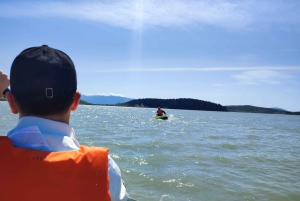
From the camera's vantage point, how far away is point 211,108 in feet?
628

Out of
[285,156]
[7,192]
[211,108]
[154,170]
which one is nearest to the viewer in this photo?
[7,192]

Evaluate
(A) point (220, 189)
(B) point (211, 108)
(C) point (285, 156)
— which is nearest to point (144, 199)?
(A) point (220, 189)

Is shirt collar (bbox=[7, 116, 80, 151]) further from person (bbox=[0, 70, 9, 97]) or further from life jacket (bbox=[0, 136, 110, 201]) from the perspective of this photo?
person (bbox=[0, 70, 9, 97])

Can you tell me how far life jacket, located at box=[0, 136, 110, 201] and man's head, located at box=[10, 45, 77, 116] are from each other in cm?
29

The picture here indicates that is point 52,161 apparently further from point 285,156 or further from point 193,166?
point 285,156

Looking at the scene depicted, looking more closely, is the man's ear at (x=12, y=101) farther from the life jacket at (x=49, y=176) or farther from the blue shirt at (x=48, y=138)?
the life jacket at (x=49, y=176)

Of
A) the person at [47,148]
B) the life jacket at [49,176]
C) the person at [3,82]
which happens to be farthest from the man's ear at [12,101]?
the life jacket at [49,176]

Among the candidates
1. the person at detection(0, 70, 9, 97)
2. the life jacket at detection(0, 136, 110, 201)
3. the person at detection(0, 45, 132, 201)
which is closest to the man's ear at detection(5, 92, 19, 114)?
the person at detection(0, 45, 132, 201)

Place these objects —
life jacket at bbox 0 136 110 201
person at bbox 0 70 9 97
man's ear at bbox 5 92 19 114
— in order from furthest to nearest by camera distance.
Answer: person at bbox 0 70 9 97, man's ear at bbox 5 92 19 114, life jacket at bbox 0 136 110 201

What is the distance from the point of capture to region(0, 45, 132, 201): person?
5.49ft

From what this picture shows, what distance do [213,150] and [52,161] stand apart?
13.1m

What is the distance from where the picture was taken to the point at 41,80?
180 cm

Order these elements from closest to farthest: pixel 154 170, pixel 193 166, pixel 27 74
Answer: pixel 27 74 → pixel 154 170 → pixel 193 166

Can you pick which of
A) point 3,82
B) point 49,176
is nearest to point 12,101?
point 3,82
